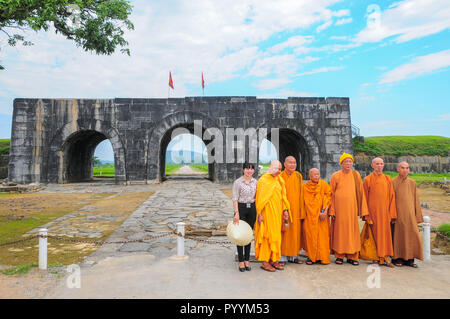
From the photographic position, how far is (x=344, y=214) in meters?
4.67

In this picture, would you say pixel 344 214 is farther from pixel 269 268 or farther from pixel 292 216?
pixel 269 268

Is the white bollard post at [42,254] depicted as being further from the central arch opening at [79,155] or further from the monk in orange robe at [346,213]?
the central arch opening at [79,155]

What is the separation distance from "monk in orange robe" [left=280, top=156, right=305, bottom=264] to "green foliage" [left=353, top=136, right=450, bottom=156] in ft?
57.1

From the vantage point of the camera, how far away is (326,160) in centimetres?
1652

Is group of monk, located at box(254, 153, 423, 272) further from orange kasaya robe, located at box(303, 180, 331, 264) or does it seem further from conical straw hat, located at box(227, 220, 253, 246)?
conical straw hat, located at box(227, 220, 253, 246)

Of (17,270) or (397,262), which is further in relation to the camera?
(397,262)

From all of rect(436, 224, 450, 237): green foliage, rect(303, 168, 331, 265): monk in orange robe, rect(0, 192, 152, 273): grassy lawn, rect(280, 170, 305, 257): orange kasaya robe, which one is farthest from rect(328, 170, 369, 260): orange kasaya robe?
rect(0, 192, 152, 273): grassy lawn

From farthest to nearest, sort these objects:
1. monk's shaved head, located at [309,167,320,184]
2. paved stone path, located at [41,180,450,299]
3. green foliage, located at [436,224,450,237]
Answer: green foliage, located at [436,224,450,237] < monk's shaved head, located at [309,167,320,184] < paved stone path, located at [41,180,450,299]

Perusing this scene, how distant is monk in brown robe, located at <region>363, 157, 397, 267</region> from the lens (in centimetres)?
462

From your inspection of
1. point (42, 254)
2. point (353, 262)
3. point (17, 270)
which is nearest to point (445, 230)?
point (353, 262)

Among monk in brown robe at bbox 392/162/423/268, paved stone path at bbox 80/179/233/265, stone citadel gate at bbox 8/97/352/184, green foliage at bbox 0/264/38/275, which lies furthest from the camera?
stone citadel gate at bbox 8/97/352/184

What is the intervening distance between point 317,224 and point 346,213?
0.49m

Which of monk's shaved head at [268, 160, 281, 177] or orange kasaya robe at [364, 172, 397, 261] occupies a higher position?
monk's shaved head at [268, 160, 281, 177]

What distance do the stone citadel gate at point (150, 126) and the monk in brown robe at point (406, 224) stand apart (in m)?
11.7
